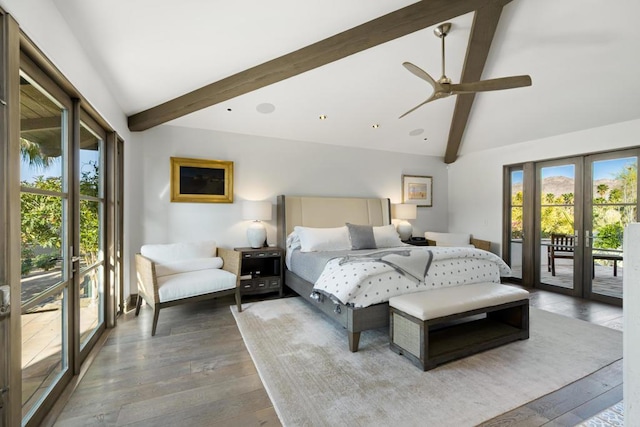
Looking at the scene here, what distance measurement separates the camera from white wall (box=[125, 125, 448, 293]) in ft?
13.3

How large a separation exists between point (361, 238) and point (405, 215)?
64.6 inches

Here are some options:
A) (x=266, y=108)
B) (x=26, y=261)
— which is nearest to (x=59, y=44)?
(x=26, y=261)

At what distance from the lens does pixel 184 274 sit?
11.6ft

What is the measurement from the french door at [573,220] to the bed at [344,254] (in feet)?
6.32

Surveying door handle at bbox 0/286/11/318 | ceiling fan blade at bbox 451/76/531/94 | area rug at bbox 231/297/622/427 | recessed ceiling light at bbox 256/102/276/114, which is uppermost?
recessed ceiling light at bbox 256/102/276/114

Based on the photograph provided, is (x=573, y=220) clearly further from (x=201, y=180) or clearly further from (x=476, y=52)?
Result: (x=201, y=180)

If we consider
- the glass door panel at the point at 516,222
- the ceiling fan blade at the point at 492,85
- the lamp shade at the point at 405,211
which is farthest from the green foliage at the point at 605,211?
the ceiling fan blade at the point at 492,85

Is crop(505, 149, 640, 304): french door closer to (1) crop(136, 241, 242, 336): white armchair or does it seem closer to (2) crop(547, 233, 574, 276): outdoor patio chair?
(2) crop(547, 233, 574, 276): outdoor patio chair

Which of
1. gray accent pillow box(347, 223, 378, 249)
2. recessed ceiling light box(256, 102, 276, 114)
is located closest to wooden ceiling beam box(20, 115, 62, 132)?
recessed ceiling light box(256, 102, 276, 114)

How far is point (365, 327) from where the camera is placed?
2.68 meters

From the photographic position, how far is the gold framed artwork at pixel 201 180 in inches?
165

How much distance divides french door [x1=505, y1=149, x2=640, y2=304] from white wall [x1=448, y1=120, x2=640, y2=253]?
0.54 ft

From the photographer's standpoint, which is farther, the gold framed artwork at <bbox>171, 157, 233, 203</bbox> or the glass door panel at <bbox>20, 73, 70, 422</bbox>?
the gold framed artwork at <bbox>171, 157, 233, 203</bbox>

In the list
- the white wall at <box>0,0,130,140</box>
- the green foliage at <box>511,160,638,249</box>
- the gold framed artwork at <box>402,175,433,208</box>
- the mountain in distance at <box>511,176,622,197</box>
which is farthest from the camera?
the gold framed artwork at <box>402,175,433,208</box>
